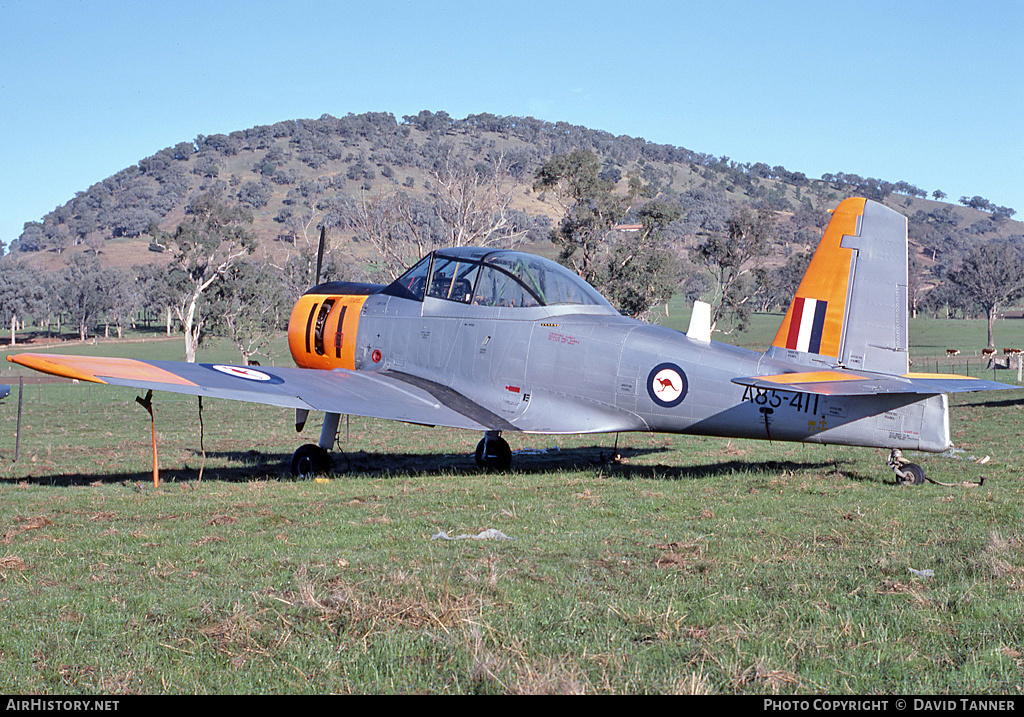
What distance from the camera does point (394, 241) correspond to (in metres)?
49.6

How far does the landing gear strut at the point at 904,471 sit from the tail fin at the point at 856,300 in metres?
0.97

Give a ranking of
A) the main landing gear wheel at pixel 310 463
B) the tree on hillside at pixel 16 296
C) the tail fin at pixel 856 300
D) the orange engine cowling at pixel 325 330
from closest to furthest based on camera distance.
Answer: the tail fin at pixel 856 300
the main landing gear wheel at pixel 310 463
the orange engine cowling at pixel 325 330
the tree on hillside at pixel 16 296

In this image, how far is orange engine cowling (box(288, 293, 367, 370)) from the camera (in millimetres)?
13047

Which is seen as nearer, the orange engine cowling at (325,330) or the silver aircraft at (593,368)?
the silver aircraft at (593,368)

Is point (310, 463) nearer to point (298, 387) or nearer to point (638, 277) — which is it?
point (298, 387)

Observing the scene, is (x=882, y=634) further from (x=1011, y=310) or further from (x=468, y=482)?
(x=1011, y=310)

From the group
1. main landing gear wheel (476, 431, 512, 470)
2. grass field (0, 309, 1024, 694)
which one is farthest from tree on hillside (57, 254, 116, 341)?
grass field (0, 309, 1024, 694)

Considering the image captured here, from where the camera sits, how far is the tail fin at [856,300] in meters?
9.65

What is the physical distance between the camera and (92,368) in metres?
9.43

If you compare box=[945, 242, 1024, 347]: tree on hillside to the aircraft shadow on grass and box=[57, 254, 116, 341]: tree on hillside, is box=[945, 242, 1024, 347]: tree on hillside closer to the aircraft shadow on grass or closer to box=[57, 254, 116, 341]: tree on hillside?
the aircraft shadow on grass

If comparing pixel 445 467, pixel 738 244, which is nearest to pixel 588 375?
pixel 445 467

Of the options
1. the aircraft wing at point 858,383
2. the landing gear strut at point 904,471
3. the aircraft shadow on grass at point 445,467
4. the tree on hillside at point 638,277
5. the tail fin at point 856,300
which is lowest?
the aircraft shadow on grass at point 445,467
